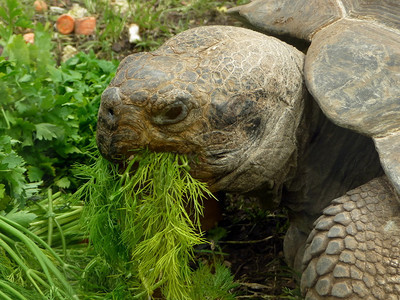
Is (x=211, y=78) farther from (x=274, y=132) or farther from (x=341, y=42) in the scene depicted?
(x=341, y=42)

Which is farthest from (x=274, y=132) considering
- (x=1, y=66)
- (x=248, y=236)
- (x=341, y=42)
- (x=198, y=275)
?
(x=1, y=66)

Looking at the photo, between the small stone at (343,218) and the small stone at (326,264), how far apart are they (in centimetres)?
13

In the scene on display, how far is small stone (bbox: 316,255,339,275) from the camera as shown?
225cm

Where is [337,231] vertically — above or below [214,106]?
below

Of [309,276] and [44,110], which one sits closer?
[309,276]

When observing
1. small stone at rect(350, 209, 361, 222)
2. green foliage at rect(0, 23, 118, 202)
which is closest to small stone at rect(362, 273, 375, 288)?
small stone at rect(350, 209, 361, 222)

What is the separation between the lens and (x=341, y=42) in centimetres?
248

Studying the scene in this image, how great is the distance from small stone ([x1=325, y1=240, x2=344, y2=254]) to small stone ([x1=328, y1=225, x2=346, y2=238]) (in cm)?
2

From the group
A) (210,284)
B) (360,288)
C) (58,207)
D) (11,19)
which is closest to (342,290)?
(360,288)

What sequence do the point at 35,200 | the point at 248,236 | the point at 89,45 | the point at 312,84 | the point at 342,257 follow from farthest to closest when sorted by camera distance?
the point at 89,45
the point at 248,236
the point at 35,200
the point at 312,84
the point at 342,257

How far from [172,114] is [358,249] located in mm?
796

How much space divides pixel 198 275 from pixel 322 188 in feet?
2.17

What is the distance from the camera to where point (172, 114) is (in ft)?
7.55

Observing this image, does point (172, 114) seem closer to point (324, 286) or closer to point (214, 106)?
point (214, 106)
